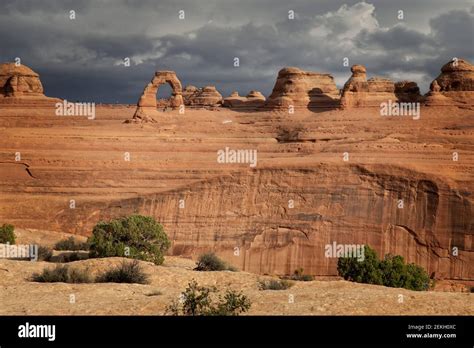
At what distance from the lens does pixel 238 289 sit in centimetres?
1155

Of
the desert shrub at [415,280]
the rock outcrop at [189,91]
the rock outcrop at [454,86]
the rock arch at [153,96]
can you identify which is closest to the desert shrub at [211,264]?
the desert shrub at [415,280]

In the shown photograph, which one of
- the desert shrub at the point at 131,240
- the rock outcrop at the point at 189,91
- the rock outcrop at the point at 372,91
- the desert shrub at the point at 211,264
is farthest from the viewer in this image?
the rock outcrop at the point at 189,91

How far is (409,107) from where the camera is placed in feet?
127

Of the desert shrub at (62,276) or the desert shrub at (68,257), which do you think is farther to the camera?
the desert shrub at (68,257)

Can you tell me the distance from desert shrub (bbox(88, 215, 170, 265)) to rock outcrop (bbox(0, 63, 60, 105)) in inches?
1126

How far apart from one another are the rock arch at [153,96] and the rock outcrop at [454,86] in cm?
2078

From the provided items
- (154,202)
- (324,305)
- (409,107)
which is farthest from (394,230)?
(324,305)

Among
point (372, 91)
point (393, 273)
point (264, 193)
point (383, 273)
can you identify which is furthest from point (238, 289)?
point (372, 91)

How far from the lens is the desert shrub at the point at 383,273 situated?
1900 cm

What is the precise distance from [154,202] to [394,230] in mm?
12741

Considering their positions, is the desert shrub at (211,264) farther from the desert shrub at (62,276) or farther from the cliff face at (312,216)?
the cliff face at (312,216)

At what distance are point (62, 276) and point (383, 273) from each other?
11898mm

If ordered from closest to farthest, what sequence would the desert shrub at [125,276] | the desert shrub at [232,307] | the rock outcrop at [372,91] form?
the desert shrub at [232,307], the desert shrub at [125,276], the rock outcrop at [372,91]
